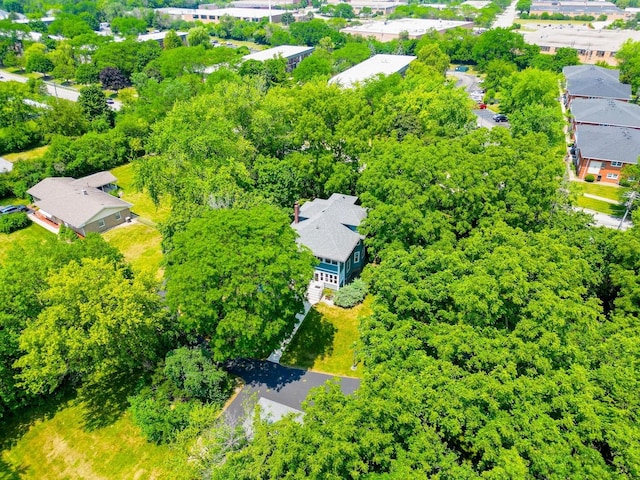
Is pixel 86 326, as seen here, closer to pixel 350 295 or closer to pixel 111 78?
pixel 350 295

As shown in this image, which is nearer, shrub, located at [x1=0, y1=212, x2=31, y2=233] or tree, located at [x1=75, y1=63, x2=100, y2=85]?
shrub, located at [x1=0, y1=212, x2=31, y2=233]

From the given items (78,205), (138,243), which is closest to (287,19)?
(78,205)

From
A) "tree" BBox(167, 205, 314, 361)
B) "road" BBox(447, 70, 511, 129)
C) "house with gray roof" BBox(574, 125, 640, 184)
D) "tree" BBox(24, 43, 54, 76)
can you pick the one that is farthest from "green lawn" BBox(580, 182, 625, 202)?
"tree" BBox(24, 43, 54, 76)

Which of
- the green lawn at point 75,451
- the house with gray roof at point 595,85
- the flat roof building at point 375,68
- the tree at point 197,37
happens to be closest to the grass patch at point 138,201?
the green lawn at point 75,451

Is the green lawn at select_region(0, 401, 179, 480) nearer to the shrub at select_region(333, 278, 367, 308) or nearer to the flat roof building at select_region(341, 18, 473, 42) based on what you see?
the shrub at select_region(333, 278, 367, 308)

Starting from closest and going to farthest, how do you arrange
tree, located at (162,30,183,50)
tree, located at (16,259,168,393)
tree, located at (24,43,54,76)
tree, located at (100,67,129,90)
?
1. tree, located at (16,259,168,393)
2. tree, located at (100,67,129,90)
3. tree, located at (24,43,54,76)
4. tree, located at (162,30,183,50)

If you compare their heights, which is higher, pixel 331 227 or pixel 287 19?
pixel 287 19
